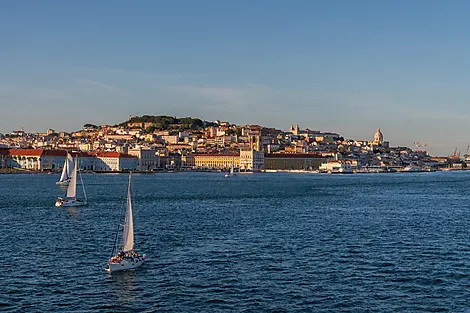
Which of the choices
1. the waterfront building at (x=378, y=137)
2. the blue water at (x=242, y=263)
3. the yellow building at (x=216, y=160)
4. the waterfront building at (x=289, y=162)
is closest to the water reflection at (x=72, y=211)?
the blue water at (x=242, y=263)

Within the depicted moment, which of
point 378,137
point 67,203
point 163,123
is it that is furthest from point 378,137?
point 67,203

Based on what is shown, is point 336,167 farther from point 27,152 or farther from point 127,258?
point 127,258

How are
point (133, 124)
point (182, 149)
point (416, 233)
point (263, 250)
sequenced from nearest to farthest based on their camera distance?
point (263, 250) → point (416, 233) → point (182, 149) → point (133, 124)

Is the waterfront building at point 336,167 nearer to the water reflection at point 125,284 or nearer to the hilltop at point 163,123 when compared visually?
the hilltop at point 163,123

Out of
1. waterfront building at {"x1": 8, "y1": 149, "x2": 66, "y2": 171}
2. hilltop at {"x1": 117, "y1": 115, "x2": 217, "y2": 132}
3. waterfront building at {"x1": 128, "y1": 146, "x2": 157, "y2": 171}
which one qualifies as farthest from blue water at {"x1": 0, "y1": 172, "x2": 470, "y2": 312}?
hilltop at {"x1": 117, "y1": 115, "x2": 217, "y2": 132}

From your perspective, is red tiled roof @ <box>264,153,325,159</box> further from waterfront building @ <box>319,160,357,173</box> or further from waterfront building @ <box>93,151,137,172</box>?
waterfront building @ <box>93,151,137,172</box>

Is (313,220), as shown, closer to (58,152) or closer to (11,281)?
(11,281)

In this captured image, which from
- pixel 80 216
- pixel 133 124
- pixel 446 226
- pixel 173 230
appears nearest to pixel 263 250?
pixel 173 230
